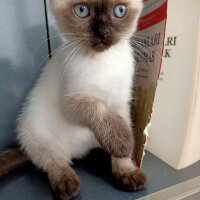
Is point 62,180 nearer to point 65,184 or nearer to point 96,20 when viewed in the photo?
point 65,184

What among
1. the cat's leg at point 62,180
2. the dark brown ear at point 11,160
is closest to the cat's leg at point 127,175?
the cat's leg at point 62,180

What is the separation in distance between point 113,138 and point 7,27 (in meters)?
0.72

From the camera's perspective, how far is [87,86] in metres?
0.82

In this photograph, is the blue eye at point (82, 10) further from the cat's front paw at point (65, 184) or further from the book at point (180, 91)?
the cat's front paw at point (65, 184)

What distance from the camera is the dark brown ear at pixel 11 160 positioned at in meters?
0.85

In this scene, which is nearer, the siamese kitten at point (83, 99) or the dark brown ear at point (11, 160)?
the siamese kitten at point (83, 99)

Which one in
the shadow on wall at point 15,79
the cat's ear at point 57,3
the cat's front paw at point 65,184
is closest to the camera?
the cat's front paw at point 65,184

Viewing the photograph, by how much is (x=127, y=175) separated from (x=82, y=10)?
1.93 ft

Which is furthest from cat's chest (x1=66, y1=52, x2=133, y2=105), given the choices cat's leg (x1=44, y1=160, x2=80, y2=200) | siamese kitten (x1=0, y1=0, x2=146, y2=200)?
cat's leg (x1=44, y1=160, x2=80, y2=200)

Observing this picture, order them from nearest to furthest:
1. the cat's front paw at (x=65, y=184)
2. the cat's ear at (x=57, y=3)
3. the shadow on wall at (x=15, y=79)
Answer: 1. the cat's front paw at (x=65, y=184)
2. the cat's ear at (x=57, y=3)
3. the shadow on wall at (x=15, y=79)

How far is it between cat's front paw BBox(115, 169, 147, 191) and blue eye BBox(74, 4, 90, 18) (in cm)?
57

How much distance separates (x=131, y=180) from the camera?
2.45 ft

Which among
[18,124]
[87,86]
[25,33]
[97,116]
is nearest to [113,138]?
[97,116]

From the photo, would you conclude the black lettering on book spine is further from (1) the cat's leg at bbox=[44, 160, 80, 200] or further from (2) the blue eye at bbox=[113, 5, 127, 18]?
(1) the cat's leg at bbox=[44, 160, 80, 200]
